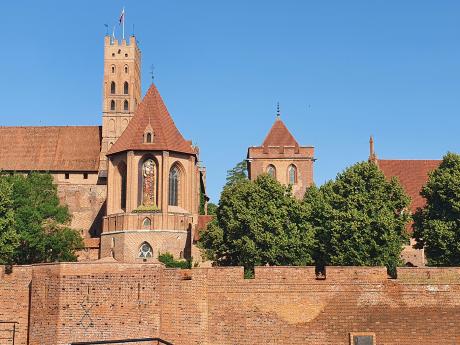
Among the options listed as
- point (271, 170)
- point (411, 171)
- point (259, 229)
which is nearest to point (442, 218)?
point (259, 229)

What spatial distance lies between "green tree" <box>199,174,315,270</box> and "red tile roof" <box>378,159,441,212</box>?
16.7 metres

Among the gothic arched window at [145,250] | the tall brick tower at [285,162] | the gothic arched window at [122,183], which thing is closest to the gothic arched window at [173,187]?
the gothic arched window at [122,183]

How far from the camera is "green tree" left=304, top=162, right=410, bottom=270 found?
Result: 36031 millimetres

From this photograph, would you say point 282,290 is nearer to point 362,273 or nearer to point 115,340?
point 362,273

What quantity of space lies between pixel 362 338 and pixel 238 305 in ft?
14.2

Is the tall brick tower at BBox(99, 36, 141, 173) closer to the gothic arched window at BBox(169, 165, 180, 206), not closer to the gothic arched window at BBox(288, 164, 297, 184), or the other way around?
the gothic arched window at BBox(169, 165, 180, 206)

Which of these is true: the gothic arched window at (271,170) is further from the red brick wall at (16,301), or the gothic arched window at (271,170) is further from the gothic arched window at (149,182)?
the red brick wall at (16,301)

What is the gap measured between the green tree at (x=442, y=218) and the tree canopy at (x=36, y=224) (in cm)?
2347

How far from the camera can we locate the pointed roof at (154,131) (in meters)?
51.9

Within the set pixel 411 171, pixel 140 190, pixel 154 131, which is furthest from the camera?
pixel 411 171

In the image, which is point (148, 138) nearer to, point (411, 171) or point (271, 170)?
point (271, 170)

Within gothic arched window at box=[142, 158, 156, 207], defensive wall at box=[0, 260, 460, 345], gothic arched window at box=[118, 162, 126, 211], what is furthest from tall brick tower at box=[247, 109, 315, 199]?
defensive wall at box=[0, 260, 460, 345]

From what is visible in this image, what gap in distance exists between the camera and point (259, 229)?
129 ft

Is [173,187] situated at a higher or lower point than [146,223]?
higher
